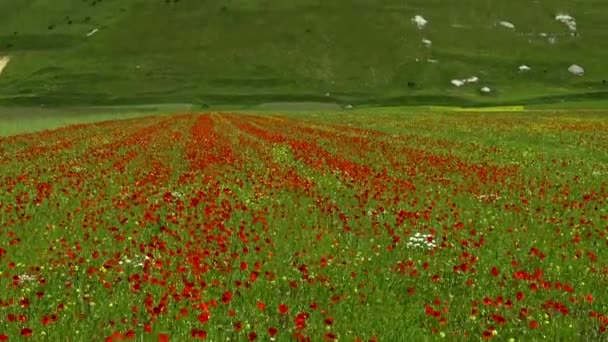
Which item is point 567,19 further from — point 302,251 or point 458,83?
point 302,251

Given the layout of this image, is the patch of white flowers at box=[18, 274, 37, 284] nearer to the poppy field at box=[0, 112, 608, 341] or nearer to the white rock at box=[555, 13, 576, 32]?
the poppy field at box=[0, 112, 608, 341]

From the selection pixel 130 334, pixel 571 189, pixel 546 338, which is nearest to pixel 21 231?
pixel 130 334

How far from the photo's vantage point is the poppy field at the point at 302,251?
7.68m

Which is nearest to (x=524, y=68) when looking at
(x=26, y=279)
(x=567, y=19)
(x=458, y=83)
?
(x=458, y=83)

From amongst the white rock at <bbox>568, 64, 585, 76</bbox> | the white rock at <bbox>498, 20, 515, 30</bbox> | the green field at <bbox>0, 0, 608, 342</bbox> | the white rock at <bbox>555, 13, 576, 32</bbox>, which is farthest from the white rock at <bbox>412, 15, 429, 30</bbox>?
the green field at <bbox>0, 0, 608, 342</bbox>

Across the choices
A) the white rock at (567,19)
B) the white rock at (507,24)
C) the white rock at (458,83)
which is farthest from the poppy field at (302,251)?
the white rock at (567,19)

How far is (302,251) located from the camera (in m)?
11.7

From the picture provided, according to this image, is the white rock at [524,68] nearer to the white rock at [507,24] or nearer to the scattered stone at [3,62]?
the white rock at [507,24]

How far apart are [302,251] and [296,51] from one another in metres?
138

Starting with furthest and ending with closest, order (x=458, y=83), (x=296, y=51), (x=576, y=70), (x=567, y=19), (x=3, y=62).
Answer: (x=567, y=19) < (x=3, y=62) < (x=296, y=51) < (x=576, y=70) < (x=458, y=83)

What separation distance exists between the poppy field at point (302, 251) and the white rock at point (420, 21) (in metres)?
141

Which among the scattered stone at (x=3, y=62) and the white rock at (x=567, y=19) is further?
the white rock at (x=567, y=19)

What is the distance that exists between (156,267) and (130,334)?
11.5 feet

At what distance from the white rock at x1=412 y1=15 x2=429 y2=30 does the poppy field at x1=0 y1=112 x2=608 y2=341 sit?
462 ft
